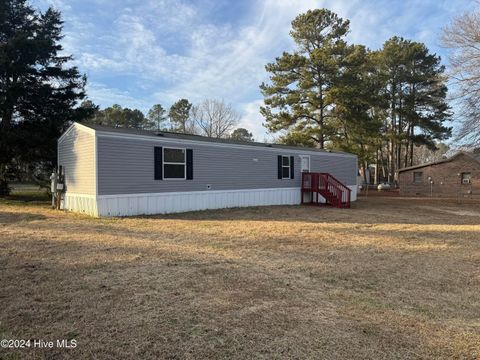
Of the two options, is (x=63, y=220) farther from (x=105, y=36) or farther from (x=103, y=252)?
(x=105, y=36)

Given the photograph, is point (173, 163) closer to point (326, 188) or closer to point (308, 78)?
point (326, 188)

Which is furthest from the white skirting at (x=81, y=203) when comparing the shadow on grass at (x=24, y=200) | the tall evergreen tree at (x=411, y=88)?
the tall evergreen tree at (x=411, y=88)

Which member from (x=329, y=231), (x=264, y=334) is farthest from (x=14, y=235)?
(x=329, y=231)

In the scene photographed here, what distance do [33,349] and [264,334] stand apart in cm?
178

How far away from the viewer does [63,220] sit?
9359 mm

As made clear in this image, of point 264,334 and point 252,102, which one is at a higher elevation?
point 252,102

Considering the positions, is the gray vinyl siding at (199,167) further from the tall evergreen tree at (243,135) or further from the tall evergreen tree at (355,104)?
the tall evergreen tree at (243,135)

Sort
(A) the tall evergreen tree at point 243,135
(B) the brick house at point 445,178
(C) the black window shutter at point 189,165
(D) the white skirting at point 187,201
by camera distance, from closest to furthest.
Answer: (D) the white skirting at point 187,201 < (C) the black window shutter at point 189,165 < (B) the brick house at point 445,178 < (A) the tall evergreen tree at point 243,135

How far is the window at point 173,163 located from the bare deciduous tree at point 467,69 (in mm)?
11624

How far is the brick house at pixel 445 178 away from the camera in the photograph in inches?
936

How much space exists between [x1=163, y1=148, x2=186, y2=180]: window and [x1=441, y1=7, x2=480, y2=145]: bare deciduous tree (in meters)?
11.6

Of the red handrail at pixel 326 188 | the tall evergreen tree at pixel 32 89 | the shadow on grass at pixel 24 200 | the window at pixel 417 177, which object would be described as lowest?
the shadow on grass at pixel 24 200

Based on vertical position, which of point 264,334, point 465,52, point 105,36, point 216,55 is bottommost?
point 264,334

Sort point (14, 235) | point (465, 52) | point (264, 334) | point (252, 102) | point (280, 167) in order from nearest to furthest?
point (264, 334) < point (14, 235) < point (465, 52) < point (280, 167) < point (252, 102)
